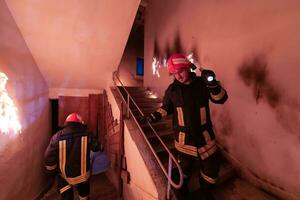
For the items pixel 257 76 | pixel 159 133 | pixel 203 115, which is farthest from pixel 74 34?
pixel 257 76

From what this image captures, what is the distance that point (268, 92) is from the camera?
7.41 ft

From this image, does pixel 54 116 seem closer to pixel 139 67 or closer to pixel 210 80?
pixel 139 67

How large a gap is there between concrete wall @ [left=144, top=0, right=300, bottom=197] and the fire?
3.35m

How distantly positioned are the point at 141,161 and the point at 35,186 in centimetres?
240

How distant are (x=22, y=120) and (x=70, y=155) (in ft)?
3.37

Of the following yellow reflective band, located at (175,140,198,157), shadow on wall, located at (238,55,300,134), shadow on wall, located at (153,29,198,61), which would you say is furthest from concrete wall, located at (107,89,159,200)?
shadow on wall, located at (153,29,198,61)

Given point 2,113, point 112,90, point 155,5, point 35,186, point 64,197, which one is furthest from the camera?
point 155,5

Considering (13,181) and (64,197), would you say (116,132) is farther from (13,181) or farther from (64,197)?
(13,181)

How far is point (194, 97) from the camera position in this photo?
1.91 m

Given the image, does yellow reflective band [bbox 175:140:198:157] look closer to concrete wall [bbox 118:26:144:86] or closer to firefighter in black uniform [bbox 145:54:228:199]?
firefighter in black uniform [bbox 145:54:228:199]

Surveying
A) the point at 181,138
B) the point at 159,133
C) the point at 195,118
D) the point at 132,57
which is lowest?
the point at 159,133

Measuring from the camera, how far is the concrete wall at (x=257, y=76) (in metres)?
2.03

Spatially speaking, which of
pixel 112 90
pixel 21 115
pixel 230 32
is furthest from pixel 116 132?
pixel 230 32

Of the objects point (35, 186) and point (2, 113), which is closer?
point (2, 113)
